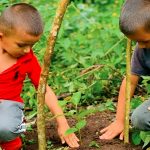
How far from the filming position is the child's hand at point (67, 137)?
3135 millimetres

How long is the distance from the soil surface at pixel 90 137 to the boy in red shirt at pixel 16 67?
9 centimetres

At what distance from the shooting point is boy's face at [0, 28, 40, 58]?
117 inches

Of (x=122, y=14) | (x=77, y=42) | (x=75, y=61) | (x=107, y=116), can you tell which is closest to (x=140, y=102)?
(x=107, y=116)

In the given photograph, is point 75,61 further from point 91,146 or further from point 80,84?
point 91,146

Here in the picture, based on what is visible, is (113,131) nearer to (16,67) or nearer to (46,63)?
(16,67)

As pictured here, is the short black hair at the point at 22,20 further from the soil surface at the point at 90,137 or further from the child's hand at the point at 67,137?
the soil surface at the point at 90,137

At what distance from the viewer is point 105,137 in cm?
324

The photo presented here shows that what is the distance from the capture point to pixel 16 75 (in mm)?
3121

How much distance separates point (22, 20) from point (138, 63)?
0.76 m

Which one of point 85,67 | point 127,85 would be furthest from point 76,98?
point 85,67

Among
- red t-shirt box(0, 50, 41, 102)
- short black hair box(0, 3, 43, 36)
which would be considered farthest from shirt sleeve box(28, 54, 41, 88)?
short black hair box(0, 3, 43, 36)

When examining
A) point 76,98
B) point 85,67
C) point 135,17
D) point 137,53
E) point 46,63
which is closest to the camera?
point 46,63

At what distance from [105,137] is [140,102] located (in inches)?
14.0

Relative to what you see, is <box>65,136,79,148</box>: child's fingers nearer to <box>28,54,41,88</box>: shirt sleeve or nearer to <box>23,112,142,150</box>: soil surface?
<box>23,112,142,150</box>: soil surface
